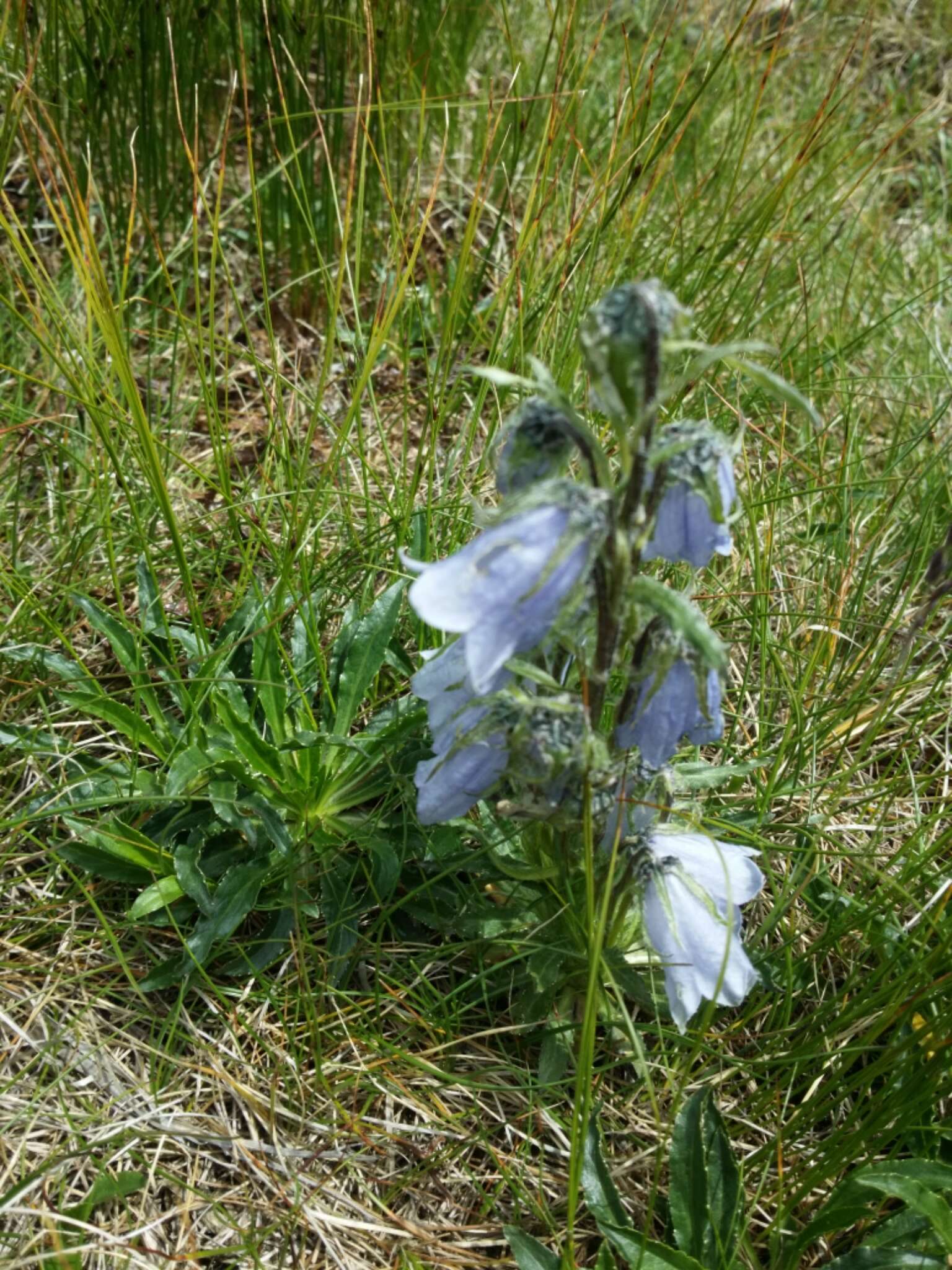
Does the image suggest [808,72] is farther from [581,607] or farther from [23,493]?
[581,607]

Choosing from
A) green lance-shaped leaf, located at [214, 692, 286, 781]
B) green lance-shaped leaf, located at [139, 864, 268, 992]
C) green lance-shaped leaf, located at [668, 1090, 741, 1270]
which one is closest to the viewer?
green lance-shaped leaf, located at [668, 1090, 741, 1270]

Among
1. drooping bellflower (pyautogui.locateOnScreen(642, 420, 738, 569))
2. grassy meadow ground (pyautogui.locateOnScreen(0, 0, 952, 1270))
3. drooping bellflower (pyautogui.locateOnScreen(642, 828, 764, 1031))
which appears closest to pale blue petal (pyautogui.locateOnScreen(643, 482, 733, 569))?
drooping bellflower (pyautogui.locateOnScreen(642, 420, 738, 569))

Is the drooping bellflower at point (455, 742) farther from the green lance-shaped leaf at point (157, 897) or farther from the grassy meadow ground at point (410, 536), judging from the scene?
the green lance-shaped leaf at point (157, 897)

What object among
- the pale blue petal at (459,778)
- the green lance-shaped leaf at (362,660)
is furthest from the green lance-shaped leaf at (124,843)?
the pale blue petal at (459,778)

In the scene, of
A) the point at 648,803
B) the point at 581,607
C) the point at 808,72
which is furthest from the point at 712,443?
the point at 808,72

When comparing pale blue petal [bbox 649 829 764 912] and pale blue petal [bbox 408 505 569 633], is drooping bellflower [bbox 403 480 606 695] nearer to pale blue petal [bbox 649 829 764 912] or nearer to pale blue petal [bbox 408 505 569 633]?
pale blue petal [bbox 408 505 569 633]

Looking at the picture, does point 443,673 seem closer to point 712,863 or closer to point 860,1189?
point 712,863
